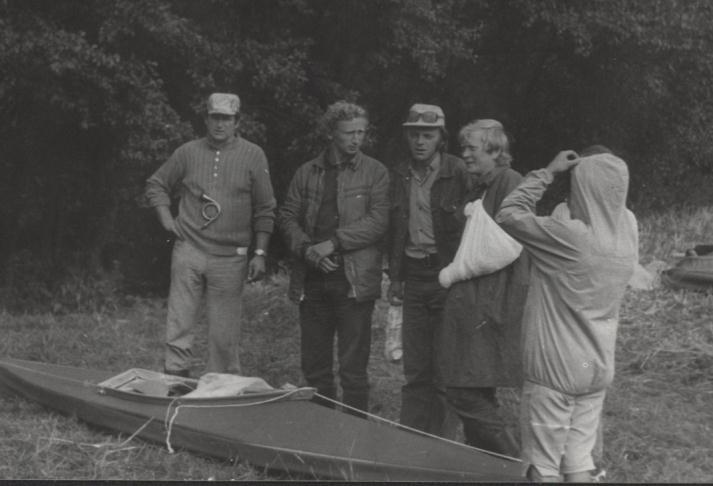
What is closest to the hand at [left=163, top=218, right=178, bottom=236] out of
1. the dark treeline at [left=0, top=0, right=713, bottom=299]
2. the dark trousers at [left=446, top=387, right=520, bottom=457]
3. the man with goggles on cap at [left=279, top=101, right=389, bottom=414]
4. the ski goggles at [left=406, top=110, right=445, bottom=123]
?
the man with goggles on cap at [left=279, top=101, right=389, bottom=414]

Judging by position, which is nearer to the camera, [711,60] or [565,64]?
[711,60]

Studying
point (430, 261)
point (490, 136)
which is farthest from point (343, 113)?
point (490, 136)

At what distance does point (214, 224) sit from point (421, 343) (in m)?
1.59

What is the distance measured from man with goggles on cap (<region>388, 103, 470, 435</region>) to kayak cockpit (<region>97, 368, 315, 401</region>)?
2.00ft

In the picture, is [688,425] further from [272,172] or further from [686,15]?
[686,15]

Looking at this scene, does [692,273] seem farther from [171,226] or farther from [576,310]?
[576,310]

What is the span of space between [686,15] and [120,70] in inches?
311

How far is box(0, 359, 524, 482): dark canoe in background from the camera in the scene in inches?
186

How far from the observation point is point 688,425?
629 cm

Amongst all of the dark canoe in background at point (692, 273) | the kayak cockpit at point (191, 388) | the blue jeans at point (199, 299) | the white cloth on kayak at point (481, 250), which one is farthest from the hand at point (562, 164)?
the dark canoe in background at point (692, 273)

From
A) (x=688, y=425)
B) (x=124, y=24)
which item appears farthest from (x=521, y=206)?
(x=124, y=24)

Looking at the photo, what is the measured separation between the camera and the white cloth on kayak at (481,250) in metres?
4.81

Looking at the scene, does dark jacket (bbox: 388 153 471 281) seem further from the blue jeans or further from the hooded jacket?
the blue jeans

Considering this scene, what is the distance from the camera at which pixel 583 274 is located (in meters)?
4.34
